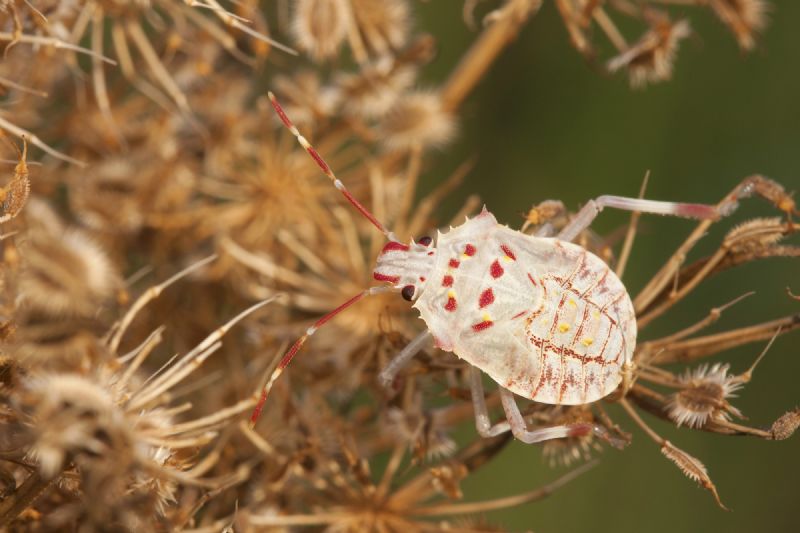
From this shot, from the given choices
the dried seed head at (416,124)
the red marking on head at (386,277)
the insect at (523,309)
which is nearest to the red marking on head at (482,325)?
the insect at (523,309)

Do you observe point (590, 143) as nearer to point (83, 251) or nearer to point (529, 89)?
point (529, 89)

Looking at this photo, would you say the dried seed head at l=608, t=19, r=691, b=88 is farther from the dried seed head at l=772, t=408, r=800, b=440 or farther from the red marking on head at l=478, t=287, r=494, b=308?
the dried seed head at l=772, t=408, r=800, b=440

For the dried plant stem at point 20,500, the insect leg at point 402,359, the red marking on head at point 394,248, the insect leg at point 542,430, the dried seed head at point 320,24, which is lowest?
the insect leg at point 542,430

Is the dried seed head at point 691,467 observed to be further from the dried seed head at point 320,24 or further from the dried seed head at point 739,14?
the dried seed head at point 320,24

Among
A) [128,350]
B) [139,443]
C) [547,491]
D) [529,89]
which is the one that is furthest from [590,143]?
[139,443]

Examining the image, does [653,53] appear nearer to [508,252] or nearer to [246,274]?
[508,252]

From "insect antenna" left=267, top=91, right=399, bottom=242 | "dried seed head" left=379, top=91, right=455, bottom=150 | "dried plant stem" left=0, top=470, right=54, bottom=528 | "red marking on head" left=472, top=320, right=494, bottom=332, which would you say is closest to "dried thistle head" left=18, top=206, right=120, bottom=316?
"dried plant stem" left=0, top=470, right=54, bottom=528
